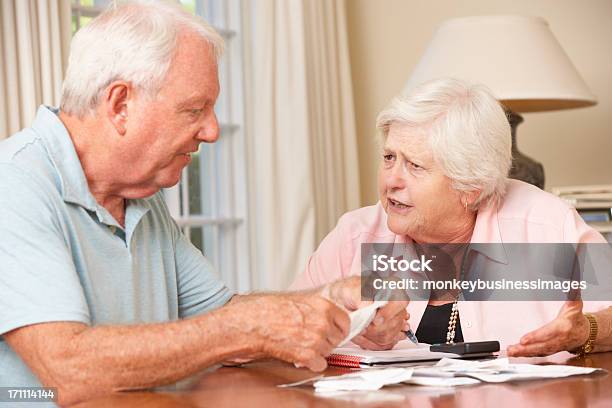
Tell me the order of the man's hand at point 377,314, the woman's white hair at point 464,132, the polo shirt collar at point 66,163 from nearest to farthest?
the polo shirt collar at point 66,163
the man's hand at point 377,314
the woman's white hair at point 464,132

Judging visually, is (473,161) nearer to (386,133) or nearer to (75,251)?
(386,133)

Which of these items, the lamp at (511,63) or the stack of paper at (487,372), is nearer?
the stack of paper at (487,372)

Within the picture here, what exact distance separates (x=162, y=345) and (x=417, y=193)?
3.60 ft

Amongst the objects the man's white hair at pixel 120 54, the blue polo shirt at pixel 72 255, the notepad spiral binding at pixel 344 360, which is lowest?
the notepad spiral binding at pixel 344 360

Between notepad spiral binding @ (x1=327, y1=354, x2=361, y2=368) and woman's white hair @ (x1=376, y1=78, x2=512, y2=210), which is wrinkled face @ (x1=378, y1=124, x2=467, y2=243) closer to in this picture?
woman's white hair @ (x1=376, y1=78, x2=512, y2=210)

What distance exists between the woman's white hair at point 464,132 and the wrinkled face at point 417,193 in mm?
25

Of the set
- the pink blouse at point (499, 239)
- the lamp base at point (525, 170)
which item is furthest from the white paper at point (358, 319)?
the lamp base at point (525, 170)

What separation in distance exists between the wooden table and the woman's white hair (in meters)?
0.87

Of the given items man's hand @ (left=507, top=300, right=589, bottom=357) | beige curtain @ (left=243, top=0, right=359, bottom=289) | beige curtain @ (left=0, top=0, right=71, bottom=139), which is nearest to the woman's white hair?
man's hand @ (left=507, top=300, right=589, bottom=357)

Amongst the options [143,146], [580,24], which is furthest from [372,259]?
[580,24]

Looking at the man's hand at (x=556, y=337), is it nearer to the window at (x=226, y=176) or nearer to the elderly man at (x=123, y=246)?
the elderly man at (x=123, y=246)

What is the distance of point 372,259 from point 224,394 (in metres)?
1.10

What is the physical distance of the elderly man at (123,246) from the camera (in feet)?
4.69

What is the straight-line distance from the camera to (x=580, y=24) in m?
3.92
